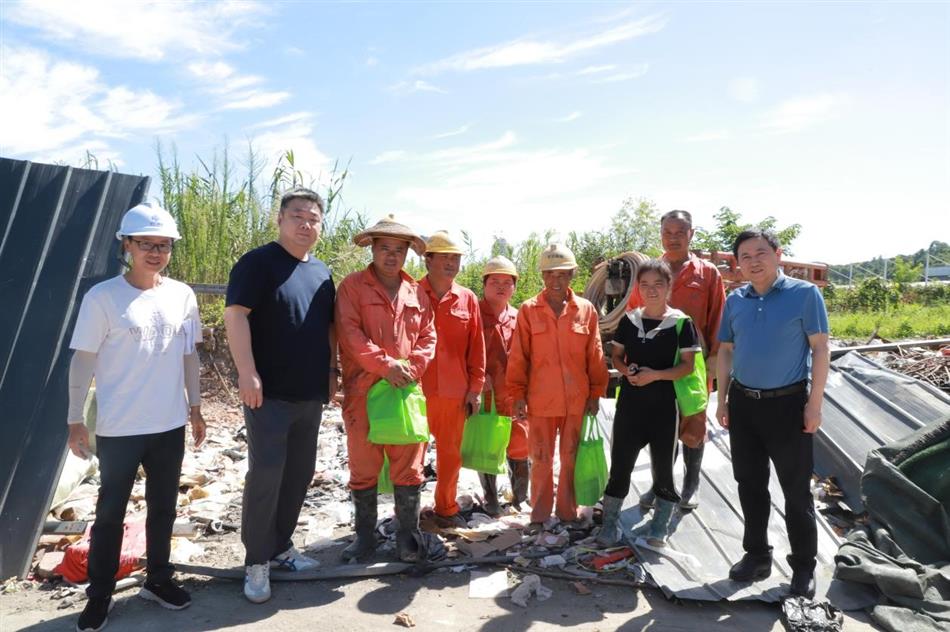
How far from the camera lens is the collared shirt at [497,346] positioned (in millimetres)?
4793

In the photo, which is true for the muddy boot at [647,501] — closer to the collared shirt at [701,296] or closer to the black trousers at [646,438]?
the black trousers at [646,438]

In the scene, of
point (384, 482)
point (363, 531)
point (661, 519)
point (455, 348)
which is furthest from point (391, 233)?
point (661, 519)

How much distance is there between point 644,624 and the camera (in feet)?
11.4

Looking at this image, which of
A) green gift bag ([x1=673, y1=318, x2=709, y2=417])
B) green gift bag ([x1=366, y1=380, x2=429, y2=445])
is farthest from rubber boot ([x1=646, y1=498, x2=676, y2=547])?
green gift bag ([x1=366, y1=380, x2=429, y2=445])

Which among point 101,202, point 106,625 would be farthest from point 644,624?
point 101,202

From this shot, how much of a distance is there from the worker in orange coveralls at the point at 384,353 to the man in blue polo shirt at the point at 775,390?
189cm

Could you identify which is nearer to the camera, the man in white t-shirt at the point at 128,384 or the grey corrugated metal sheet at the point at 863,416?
the man in white t-shirt at the point at 128,384

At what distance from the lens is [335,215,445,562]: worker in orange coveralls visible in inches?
154

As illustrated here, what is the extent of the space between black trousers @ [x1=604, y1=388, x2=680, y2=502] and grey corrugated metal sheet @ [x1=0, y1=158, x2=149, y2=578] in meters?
3.45

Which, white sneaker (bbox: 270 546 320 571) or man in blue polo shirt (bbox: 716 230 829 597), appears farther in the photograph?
white sneaker (bbox: 270 546 320 571)

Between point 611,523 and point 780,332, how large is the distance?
168 centimetres

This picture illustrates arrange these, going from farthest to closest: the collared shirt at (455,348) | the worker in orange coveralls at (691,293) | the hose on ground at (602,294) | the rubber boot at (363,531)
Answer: the hose on ground at (602,294) < the worker in orange coveralls at (691,293) < the collared shirt at (455,348) < the rubber boot at (363,531)

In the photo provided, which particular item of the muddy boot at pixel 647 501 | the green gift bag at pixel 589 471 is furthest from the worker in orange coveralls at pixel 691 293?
the green gift bag at pixel 589 471

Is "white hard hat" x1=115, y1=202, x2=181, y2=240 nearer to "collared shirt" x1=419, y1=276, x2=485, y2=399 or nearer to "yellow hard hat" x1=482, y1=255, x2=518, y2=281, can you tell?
"collared shirt" x1=419, y1=276, x2=485, y2=399
